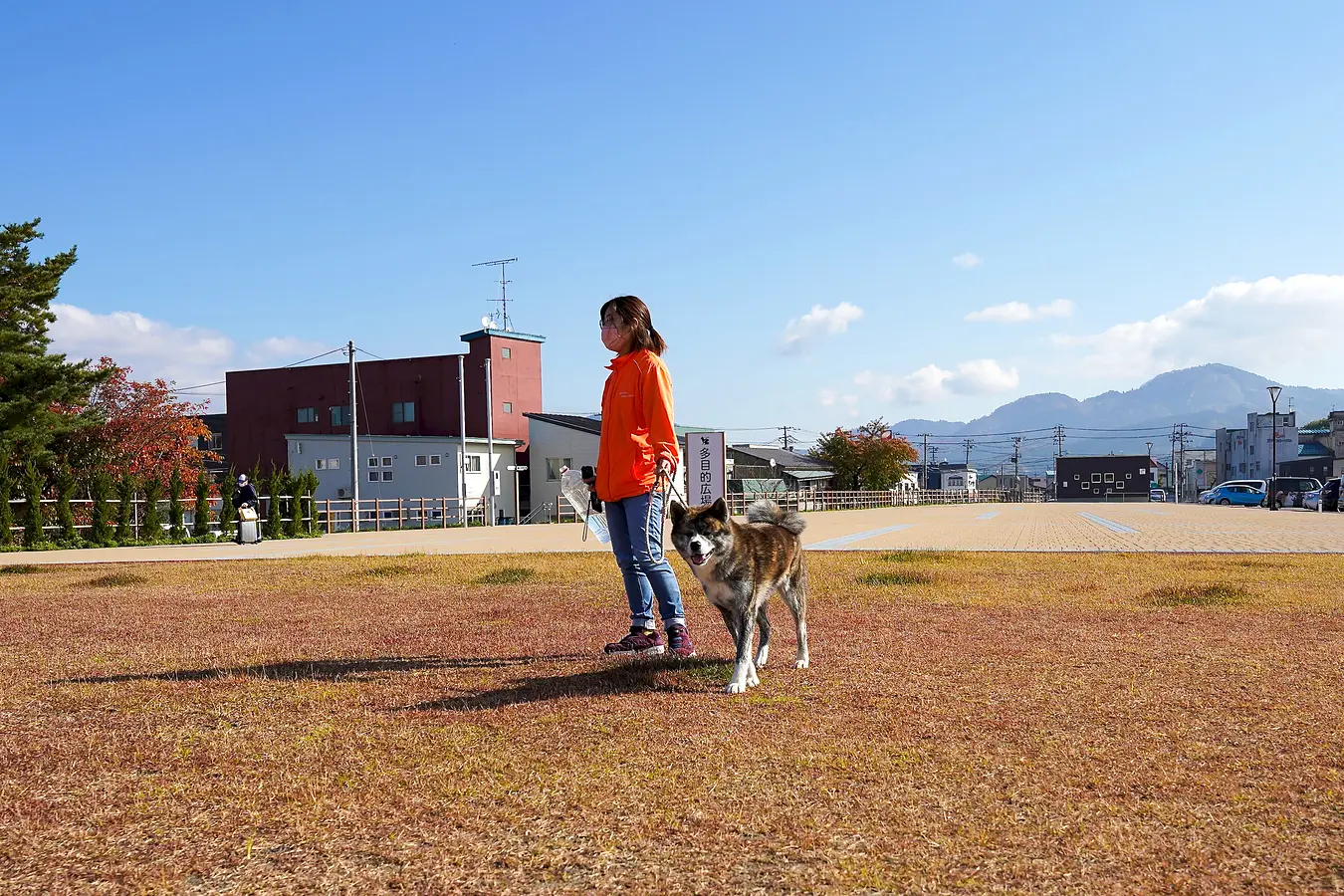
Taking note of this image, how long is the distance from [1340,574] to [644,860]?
32.6 feet

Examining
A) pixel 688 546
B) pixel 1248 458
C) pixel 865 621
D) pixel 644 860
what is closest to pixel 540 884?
pixel 644 860

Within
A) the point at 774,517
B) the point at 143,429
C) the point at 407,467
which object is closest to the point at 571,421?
the point at 407,467

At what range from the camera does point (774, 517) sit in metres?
5.56

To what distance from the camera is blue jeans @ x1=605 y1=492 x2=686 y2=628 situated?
5102mm

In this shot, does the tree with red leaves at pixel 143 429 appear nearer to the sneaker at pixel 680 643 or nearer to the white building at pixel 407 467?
the white building at pixel 407 467

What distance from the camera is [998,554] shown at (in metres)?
13.1

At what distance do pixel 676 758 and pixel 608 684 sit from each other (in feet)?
4.27

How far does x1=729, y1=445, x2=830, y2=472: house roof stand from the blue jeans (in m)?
57.3

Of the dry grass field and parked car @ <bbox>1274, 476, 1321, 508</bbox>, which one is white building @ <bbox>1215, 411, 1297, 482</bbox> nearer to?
parked car @ <bbox>1274, 476, 1321, 508</bbox>

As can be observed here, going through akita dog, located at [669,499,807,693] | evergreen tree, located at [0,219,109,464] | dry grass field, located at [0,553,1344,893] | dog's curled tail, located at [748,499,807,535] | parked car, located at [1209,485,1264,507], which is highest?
evergreen tree, located at [0,219,109,464]

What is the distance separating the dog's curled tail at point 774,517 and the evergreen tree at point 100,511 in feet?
65.5

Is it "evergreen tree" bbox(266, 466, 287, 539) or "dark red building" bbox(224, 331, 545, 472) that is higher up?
"dark red building" bbox(224, 331, 545, 472)

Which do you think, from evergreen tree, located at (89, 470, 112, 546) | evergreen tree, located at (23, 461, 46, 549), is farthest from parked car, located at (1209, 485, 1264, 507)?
evergreen tree, located at (23, 461, 46, 549)

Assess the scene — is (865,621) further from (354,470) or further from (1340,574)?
(354,470)
